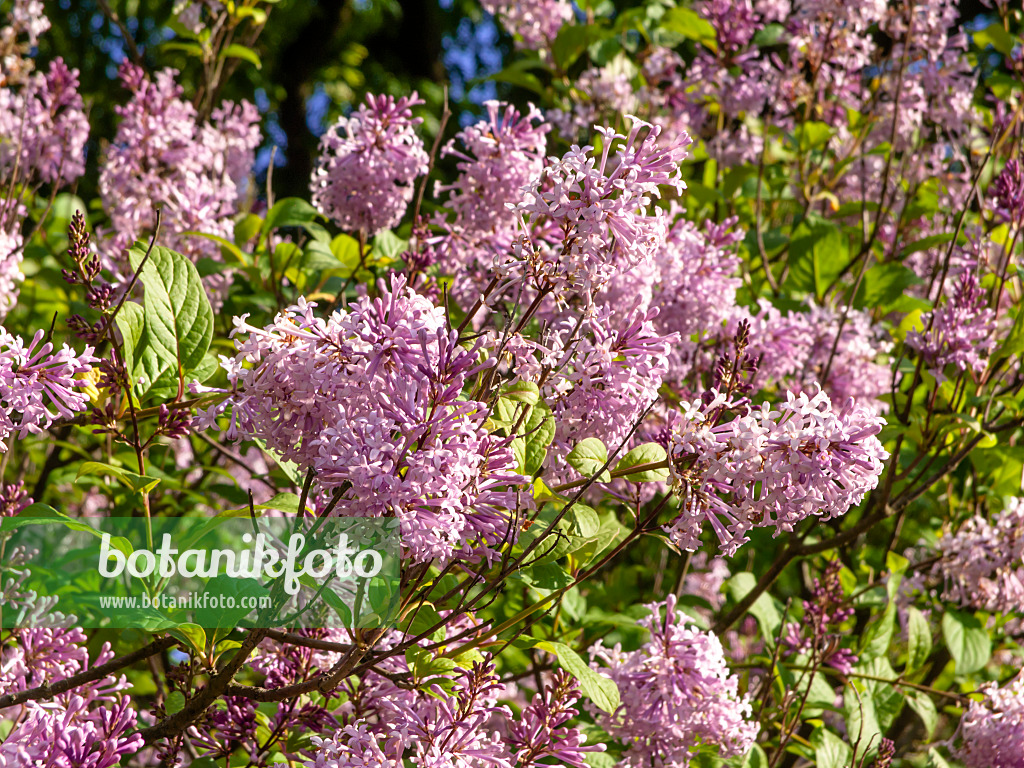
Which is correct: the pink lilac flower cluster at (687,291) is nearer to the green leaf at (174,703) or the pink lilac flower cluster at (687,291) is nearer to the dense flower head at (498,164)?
the dense flower head at (498,164)

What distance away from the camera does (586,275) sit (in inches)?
55.5

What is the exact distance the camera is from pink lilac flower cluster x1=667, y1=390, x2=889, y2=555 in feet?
4.51

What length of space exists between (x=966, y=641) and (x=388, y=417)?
216 cm

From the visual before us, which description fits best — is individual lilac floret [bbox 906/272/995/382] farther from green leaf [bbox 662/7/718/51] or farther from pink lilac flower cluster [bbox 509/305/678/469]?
green leaf [bbox 662/7/718/51]

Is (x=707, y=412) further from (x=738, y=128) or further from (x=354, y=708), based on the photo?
(x=738, y=128)

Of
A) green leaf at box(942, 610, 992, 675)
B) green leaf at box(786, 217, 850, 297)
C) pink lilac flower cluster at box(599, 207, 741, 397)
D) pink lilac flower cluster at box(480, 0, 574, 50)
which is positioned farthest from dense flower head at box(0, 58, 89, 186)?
green leaf at box(942, 610, 992, 675)

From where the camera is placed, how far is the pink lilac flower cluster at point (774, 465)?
1.37 metres

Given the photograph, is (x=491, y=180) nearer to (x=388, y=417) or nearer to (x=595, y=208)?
(x=595, y=208)

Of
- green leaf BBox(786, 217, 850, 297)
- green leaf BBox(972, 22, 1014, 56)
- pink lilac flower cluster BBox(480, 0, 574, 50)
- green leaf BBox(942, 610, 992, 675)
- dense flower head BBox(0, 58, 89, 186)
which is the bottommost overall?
green leaf BBox(942, 610, 992, 675)

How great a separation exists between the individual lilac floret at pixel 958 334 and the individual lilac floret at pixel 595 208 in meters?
1.46

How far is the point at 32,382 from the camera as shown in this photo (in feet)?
4.81

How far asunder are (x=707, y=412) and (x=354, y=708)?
3.04 ft

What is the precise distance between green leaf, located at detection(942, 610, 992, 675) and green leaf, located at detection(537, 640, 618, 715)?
1.41 metres

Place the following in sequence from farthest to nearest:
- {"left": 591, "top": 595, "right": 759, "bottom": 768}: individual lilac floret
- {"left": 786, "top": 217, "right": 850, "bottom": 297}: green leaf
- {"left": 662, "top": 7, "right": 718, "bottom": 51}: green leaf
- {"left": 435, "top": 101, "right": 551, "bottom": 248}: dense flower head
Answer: {"left": 662, "top": 7, "right": 718, "bottom": 51}: green leaf → {"left": 786, "top": 217, "right": 850, "bottom": 297}: green leaf → {"left": 435, "top": 101, "right": 551, "bottom": 248}: dense flower head → {"left": 591, "top": 595, "right": 759, "bottom": 768}: individual lilac floret
